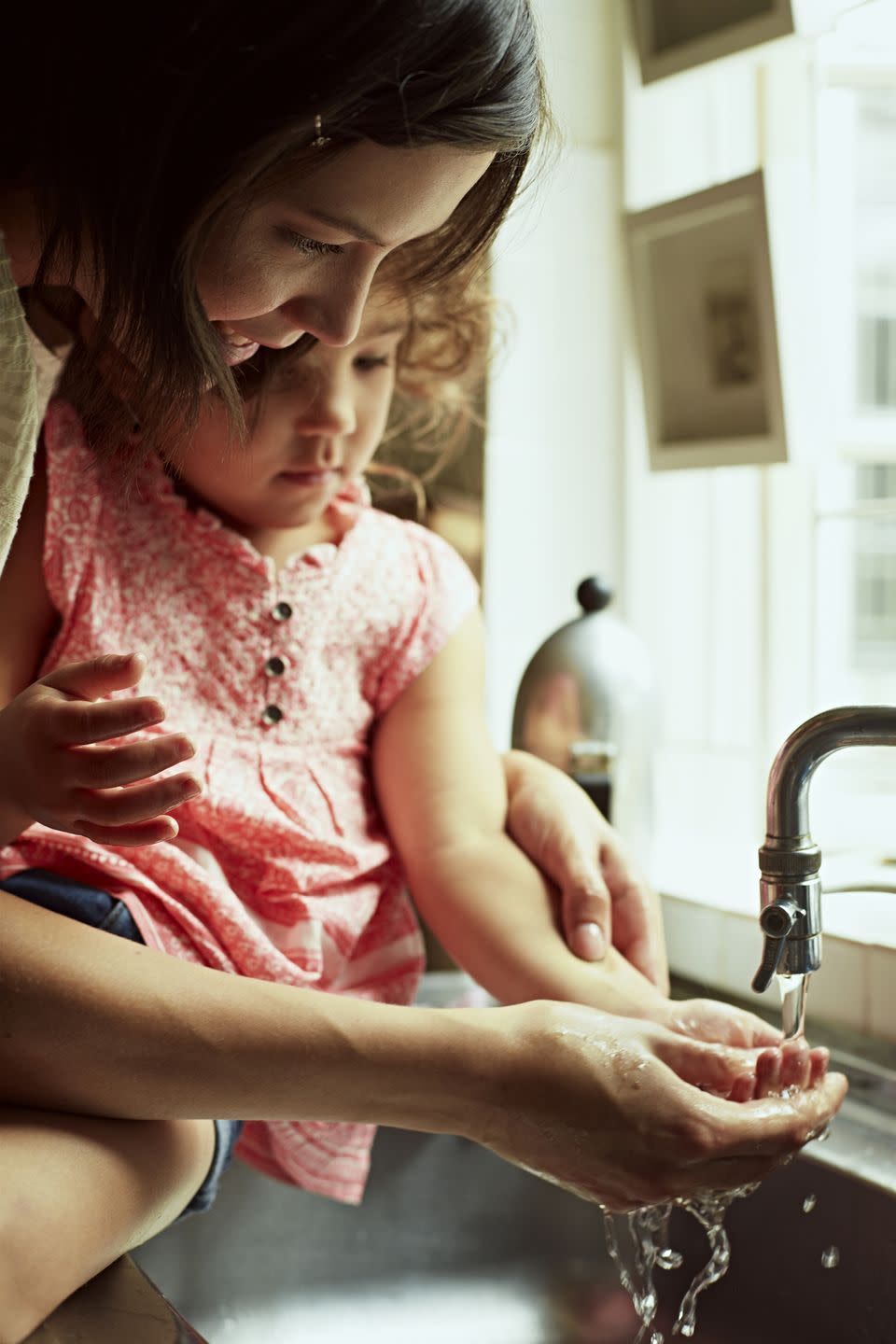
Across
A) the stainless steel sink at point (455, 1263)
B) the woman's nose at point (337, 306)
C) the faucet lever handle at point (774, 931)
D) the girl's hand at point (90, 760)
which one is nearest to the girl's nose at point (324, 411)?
the woman's nose at point (337, 306)

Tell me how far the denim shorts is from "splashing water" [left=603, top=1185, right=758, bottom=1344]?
0.24 meters

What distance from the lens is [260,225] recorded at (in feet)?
2.21

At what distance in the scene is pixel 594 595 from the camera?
49.4 inches

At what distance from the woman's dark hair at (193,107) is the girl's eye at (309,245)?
36 millimetres

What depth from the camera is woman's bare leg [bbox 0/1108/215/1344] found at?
67 centimetres

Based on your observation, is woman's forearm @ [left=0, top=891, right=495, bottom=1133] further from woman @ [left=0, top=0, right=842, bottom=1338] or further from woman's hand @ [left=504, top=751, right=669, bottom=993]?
woman's hand @ [left=504, top=751, right=669, bottom=993]

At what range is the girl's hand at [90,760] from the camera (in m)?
0.64

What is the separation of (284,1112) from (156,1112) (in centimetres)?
7

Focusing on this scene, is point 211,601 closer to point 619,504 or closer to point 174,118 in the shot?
point 174,118

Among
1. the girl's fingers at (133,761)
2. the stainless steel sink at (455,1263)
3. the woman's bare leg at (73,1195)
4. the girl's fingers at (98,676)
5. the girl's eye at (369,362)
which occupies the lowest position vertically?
the stainless steel sink at (455,1263)

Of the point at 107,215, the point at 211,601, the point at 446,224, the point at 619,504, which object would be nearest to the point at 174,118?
the point at 107,215

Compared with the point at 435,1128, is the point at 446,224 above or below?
above

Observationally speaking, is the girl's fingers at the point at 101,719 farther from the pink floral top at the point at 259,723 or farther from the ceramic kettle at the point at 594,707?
the ceramic kettle at the point at 594,707

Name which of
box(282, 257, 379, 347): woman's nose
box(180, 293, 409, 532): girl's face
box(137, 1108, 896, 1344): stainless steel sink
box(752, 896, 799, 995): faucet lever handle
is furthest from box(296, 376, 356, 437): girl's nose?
box(137, 1108, 896, 1344): stainless steel sink
